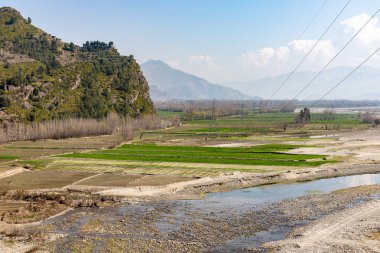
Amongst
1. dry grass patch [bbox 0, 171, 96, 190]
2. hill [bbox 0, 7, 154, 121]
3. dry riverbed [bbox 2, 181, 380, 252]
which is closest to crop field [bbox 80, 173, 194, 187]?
dry grass patch [bbox 0, 171, 96, 190]

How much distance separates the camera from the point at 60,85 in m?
153

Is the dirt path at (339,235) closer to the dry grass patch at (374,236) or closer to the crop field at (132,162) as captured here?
the dry grass patch at (374,236)

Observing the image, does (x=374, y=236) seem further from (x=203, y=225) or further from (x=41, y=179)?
(x=41, y=179)

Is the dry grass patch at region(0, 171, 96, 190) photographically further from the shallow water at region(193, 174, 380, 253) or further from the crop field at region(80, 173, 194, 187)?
the shallow water at region(193, 174, 380, 253)

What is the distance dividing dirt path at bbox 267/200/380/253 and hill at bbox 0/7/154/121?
106 m

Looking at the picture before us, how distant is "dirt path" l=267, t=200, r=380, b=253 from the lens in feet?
97.7

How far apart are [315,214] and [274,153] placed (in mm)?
42841

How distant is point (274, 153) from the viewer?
81.8 m

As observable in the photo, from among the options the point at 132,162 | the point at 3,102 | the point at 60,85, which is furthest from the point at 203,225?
the point at 60,85

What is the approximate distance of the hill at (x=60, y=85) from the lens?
133500 mm

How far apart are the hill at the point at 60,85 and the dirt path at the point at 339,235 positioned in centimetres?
10604

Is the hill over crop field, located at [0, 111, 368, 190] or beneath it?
over

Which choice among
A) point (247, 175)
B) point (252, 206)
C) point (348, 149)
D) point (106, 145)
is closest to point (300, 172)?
point (247, 175)

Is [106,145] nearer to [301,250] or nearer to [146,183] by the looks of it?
[146,183]
